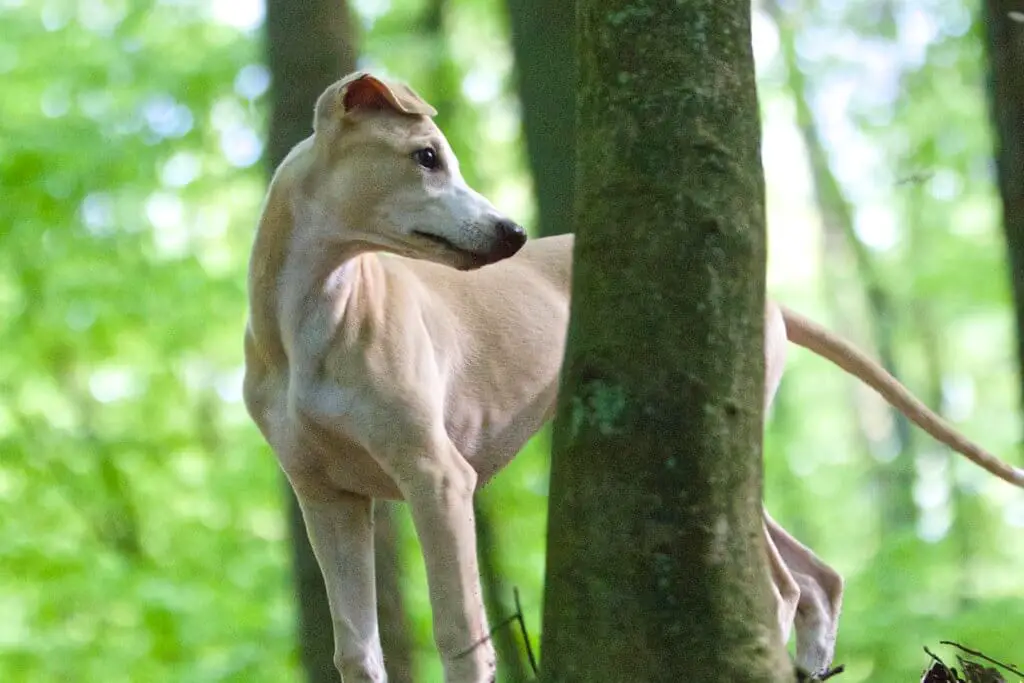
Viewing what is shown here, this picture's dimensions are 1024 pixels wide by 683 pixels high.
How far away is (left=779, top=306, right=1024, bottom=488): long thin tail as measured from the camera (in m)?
4.46

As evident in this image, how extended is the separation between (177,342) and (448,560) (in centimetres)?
814

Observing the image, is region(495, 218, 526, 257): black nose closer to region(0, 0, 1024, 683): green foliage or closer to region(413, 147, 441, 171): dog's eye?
region(413, 147, 441, 171): dog's eye

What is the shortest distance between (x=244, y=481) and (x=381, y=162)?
318 inches

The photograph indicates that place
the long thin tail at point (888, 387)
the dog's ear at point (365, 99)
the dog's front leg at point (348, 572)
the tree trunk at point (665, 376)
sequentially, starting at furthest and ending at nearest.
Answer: the long thin tail at point (888, 387) < the dog's front leg at point (348, 572) < the dog's ear at point (365, 99) < the tree trunk at point (665, 376)

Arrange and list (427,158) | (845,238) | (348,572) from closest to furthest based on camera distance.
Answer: (427,158), (348,572), (845,238)

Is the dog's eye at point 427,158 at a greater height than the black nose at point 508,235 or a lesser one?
greater

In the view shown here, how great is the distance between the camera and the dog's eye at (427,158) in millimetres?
3442

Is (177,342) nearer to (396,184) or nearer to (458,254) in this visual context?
(396,184)

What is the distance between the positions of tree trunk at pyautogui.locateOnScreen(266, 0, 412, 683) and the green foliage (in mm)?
1449

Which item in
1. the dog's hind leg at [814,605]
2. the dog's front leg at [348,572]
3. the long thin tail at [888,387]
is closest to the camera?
the dog's front leg at [348,572]

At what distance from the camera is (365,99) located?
3492 millimetres

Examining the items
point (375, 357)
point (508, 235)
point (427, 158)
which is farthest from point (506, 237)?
point (375, 357)

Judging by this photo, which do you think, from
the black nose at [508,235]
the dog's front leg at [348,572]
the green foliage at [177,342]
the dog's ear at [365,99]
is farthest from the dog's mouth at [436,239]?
the green foliage at [177,342]

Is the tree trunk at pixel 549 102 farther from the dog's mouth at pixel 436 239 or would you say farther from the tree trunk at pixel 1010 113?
the dog's mouth at pixel 436 239
